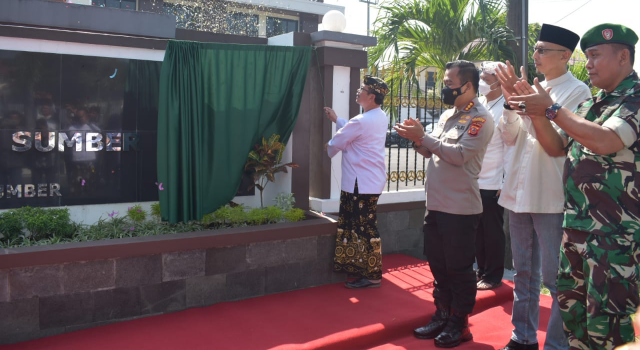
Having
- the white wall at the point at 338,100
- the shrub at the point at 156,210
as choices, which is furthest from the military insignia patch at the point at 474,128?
the shrub at the point at 156,210

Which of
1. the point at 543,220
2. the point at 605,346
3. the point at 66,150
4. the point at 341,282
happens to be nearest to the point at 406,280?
the point at 341,282

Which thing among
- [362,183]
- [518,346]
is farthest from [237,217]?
[518,346]

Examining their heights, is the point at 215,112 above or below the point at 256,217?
above

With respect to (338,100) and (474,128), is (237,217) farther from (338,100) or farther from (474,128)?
(474,128)

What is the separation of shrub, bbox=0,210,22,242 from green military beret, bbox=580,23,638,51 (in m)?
4.27

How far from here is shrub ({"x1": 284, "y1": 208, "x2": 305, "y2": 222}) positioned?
5355mm

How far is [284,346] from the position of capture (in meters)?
3.82

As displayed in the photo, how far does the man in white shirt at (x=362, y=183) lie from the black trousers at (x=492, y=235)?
99cm

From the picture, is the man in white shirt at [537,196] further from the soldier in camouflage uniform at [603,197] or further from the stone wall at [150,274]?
the stone wall at [150,274]

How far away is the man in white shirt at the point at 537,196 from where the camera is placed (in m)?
3.32

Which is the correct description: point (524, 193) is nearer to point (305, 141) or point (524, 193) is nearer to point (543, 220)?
point (543, 220)

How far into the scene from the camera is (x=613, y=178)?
264cm

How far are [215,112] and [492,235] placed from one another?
2845 mm

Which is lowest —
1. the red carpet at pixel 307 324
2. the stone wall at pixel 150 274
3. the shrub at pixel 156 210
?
the red carpet at pixel 307 324
